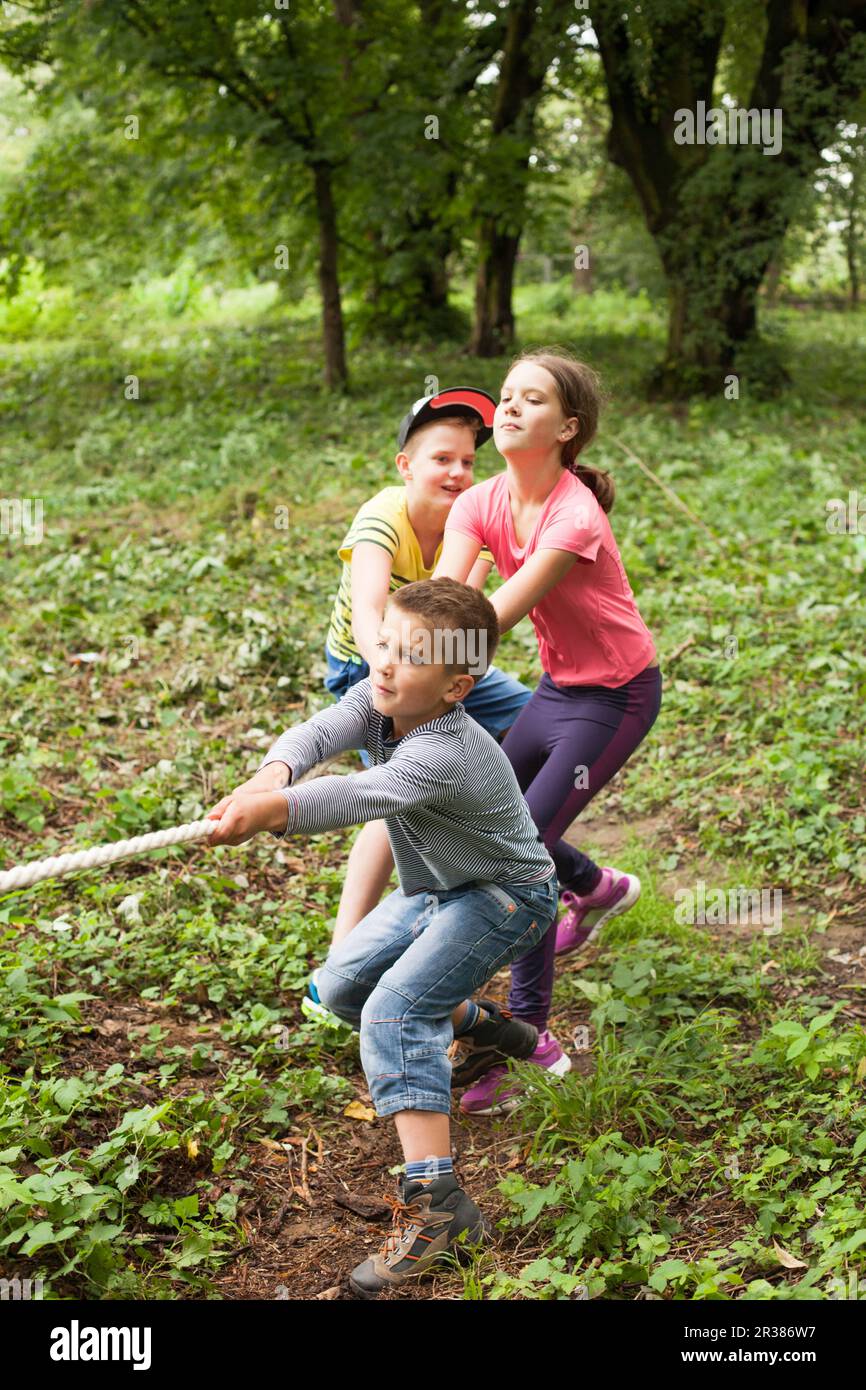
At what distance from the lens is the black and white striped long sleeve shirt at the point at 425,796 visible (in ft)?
8.23

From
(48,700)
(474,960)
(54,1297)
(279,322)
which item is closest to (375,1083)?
(474,960)

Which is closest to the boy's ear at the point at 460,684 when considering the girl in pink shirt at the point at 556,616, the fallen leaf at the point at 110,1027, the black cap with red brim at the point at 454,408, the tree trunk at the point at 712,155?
the girl in pink shirt at the point at 556,616

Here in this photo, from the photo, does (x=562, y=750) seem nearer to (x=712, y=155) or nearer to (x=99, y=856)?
(x=99, y=856)

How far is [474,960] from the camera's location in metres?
2.87

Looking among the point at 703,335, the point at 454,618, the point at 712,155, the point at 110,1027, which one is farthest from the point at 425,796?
the point at 703,335

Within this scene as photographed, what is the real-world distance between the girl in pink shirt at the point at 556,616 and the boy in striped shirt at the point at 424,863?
0.44 m

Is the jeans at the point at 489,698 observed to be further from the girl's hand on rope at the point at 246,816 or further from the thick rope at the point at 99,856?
the thick rope at the point at 99,856

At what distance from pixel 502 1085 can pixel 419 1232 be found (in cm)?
71

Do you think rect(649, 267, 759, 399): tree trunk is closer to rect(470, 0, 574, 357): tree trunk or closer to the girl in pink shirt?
rect(470, 0, 574, 357): tree trunk

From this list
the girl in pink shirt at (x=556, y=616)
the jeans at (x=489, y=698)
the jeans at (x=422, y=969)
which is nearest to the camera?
the jeans at (x=422, y=969)

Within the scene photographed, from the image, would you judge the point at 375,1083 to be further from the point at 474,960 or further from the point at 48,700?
the point at 48,700

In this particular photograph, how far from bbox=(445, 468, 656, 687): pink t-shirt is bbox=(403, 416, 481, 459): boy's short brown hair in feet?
0.63

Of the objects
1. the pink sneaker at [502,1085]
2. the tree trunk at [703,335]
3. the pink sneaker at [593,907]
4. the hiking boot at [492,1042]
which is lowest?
the pink sneaker at [502,1085]

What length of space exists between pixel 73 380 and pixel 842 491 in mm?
10111
